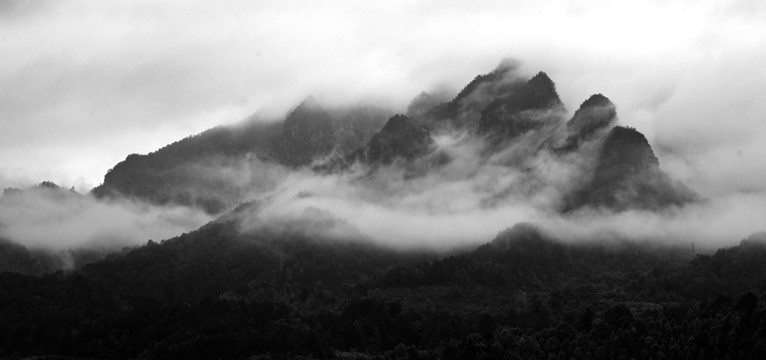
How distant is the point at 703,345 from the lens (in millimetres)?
154625

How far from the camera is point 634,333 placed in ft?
537

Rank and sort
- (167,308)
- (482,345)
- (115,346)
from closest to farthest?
(482,345)
(115,346)
(167,308)

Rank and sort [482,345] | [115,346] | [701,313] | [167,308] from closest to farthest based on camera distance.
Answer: [482,345], [701,313], [115,346], [167,308]

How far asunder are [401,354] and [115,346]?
4052 cm

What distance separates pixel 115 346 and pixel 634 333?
70997 mm

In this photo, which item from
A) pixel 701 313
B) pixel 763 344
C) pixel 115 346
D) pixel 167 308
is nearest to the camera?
pixel 763 344

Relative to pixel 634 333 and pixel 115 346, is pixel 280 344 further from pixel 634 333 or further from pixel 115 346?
pixel 634 333

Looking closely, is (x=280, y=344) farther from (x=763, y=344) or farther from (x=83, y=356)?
(x=763, y=344)

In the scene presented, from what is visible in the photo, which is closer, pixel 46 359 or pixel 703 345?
pixel 703 345

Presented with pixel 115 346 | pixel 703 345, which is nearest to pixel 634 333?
pixel 703 345

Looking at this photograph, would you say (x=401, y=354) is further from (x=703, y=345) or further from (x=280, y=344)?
(x=703, y=345)

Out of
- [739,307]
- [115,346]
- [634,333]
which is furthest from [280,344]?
[739,307]

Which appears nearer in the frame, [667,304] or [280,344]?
[280,344]

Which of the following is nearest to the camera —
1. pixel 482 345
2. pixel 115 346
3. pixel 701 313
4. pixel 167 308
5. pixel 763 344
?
pixel 763 344
